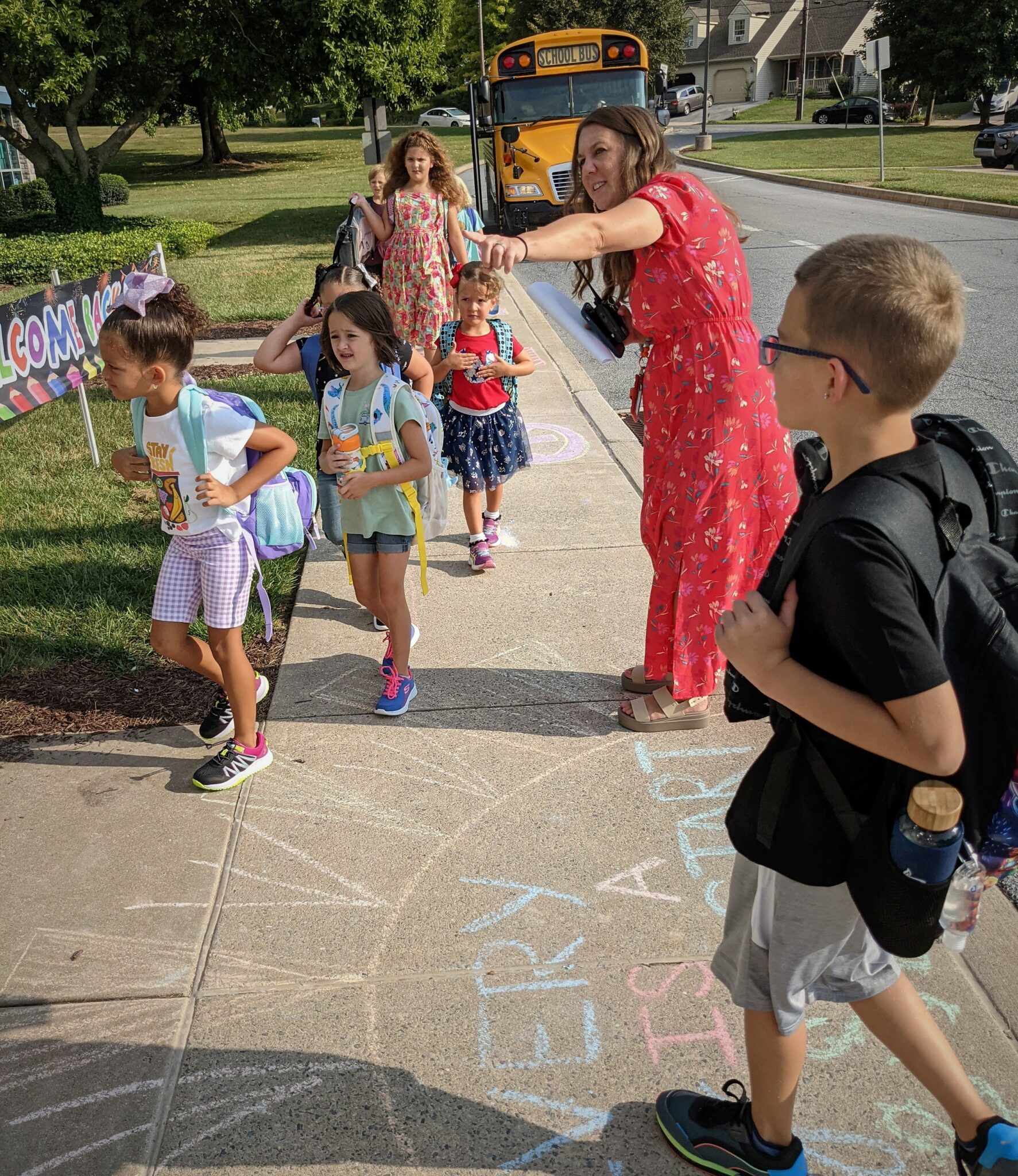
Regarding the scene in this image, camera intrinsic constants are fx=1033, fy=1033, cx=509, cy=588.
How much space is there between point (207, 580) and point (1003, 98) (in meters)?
51.6

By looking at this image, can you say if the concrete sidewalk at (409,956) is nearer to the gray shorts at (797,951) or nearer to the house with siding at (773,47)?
the gray shorts at (797,951)

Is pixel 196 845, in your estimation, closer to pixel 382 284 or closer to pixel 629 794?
pixel 629 794

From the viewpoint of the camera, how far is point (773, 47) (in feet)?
243

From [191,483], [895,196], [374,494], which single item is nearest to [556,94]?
[895,196]

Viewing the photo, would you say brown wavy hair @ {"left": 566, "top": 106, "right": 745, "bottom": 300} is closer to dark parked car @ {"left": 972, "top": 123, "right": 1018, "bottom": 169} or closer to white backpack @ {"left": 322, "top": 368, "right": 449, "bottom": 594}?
white backpack @ {"left": 322, "top": 368, "right": 449, "bottom": 594}

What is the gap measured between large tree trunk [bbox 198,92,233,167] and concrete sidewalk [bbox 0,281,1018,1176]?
40654mm

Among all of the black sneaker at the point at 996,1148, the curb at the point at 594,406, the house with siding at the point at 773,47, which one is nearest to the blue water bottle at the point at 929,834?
the black sneaker at the point at 996,1148

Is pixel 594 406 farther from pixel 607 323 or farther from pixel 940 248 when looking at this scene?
pixel 940 248

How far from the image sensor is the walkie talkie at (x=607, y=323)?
313cm

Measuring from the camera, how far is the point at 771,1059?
5.78 ft

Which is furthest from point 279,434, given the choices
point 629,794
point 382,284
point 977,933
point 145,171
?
point 145,171

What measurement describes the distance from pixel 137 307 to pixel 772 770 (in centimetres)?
222

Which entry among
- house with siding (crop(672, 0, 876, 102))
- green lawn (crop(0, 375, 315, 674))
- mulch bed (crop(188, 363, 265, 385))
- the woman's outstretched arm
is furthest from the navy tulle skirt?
house with siding (crop(672, 0, 876, 102))

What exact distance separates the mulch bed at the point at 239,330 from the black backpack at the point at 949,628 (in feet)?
31.8
